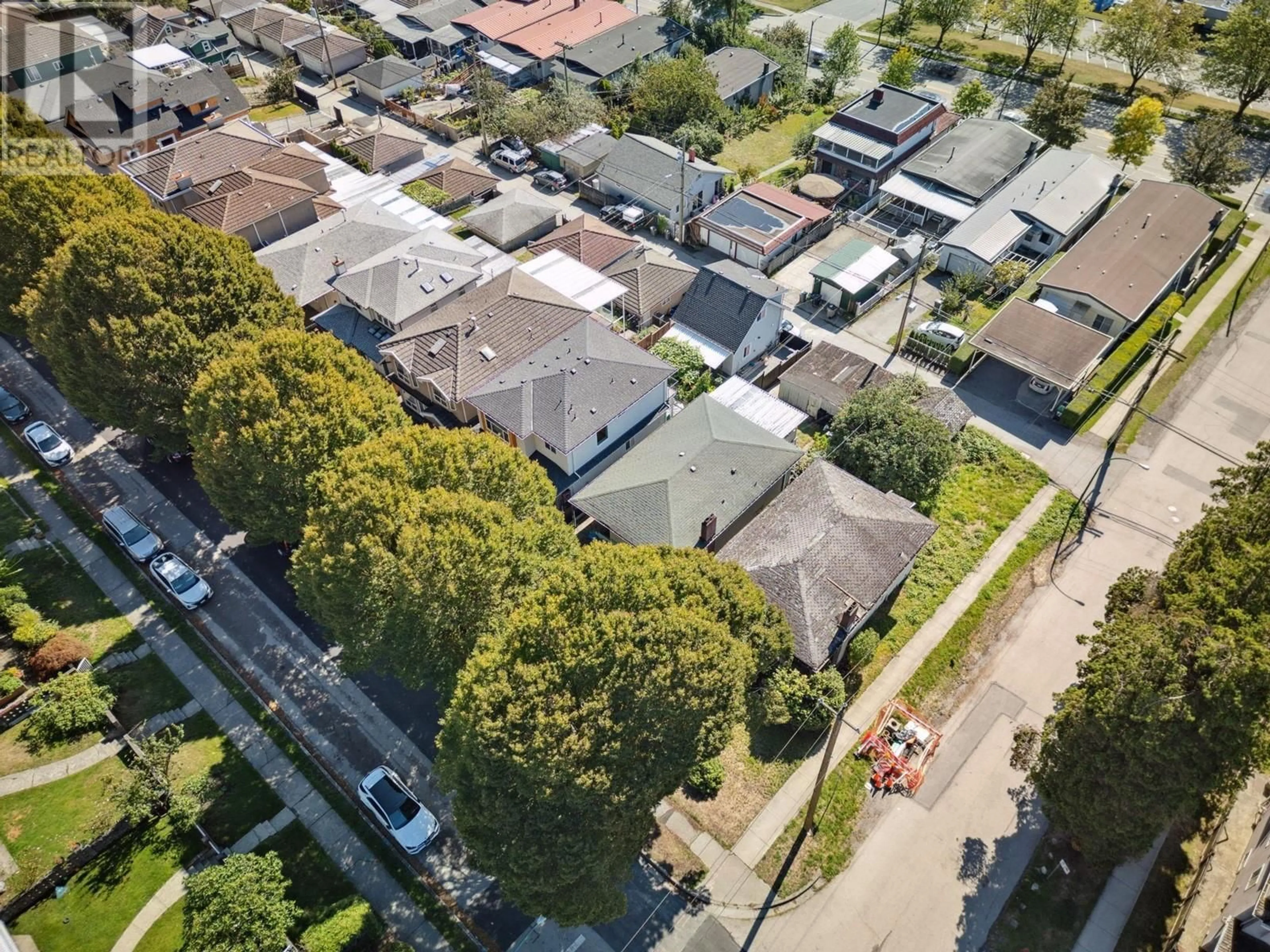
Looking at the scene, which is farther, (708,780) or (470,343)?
(470,343)

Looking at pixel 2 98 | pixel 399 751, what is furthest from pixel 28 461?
pixel 399 751

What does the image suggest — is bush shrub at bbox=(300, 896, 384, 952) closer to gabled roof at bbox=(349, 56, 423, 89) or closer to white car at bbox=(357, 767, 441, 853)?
white car at bbox=(357, 767, 441, 853)

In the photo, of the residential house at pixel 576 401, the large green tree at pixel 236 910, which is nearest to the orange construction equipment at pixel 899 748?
the residential house at pixel 576 401

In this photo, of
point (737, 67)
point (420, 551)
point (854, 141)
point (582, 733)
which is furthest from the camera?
point (737, 67)

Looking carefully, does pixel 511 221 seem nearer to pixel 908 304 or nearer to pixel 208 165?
pixel 208 165

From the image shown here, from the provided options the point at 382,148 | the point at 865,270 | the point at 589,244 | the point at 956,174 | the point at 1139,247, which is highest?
the point at 956,174

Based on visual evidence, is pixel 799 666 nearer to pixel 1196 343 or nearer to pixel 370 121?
pixel 1196 343

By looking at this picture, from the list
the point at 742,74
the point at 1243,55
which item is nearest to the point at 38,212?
the point at 742,74

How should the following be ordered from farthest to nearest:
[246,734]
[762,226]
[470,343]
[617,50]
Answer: [617,50] → [762,226] → [470,343] → [246,734]

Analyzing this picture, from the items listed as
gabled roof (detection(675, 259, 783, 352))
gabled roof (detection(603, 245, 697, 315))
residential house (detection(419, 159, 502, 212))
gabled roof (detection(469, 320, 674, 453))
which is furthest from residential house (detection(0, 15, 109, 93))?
gabled roof (detection(675, 259, 783, 352))
